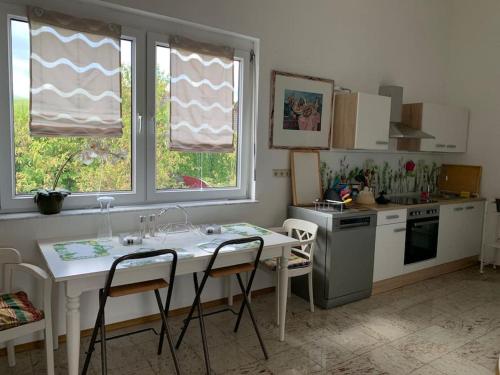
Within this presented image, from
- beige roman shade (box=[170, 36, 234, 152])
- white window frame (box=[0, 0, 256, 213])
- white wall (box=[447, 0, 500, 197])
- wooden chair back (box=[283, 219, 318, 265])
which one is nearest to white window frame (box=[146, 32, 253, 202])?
white window frame (box=[0, 0, 256, 213])

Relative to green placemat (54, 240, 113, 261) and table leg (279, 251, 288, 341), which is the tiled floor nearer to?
table leg (279, 251, 288, 341)

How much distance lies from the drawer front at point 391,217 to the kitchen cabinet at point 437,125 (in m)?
1.05

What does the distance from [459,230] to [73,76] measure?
4.19 metres

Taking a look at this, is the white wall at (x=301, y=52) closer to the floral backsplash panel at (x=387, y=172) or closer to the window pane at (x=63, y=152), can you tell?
the window pane at (x=63, y=152)

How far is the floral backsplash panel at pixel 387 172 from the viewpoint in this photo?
13.2ft

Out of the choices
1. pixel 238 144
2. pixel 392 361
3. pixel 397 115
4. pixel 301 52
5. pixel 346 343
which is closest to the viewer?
pixel 392 361

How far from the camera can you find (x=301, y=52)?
3627 millimetres

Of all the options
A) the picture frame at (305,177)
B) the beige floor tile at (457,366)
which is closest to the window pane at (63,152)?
the picture frame at (305,177)

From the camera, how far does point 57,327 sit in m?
2.64

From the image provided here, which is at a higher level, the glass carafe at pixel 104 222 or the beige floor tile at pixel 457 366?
the glass carafe at pixel 104 222

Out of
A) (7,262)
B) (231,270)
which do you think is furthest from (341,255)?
(7,262)

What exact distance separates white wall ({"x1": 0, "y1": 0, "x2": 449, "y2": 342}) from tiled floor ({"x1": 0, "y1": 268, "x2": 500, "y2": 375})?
421 mm

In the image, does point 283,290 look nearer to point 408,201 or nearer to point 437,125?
point 408,201

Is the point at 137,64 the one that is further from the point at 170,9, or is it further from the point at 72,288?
the point at 72,288
